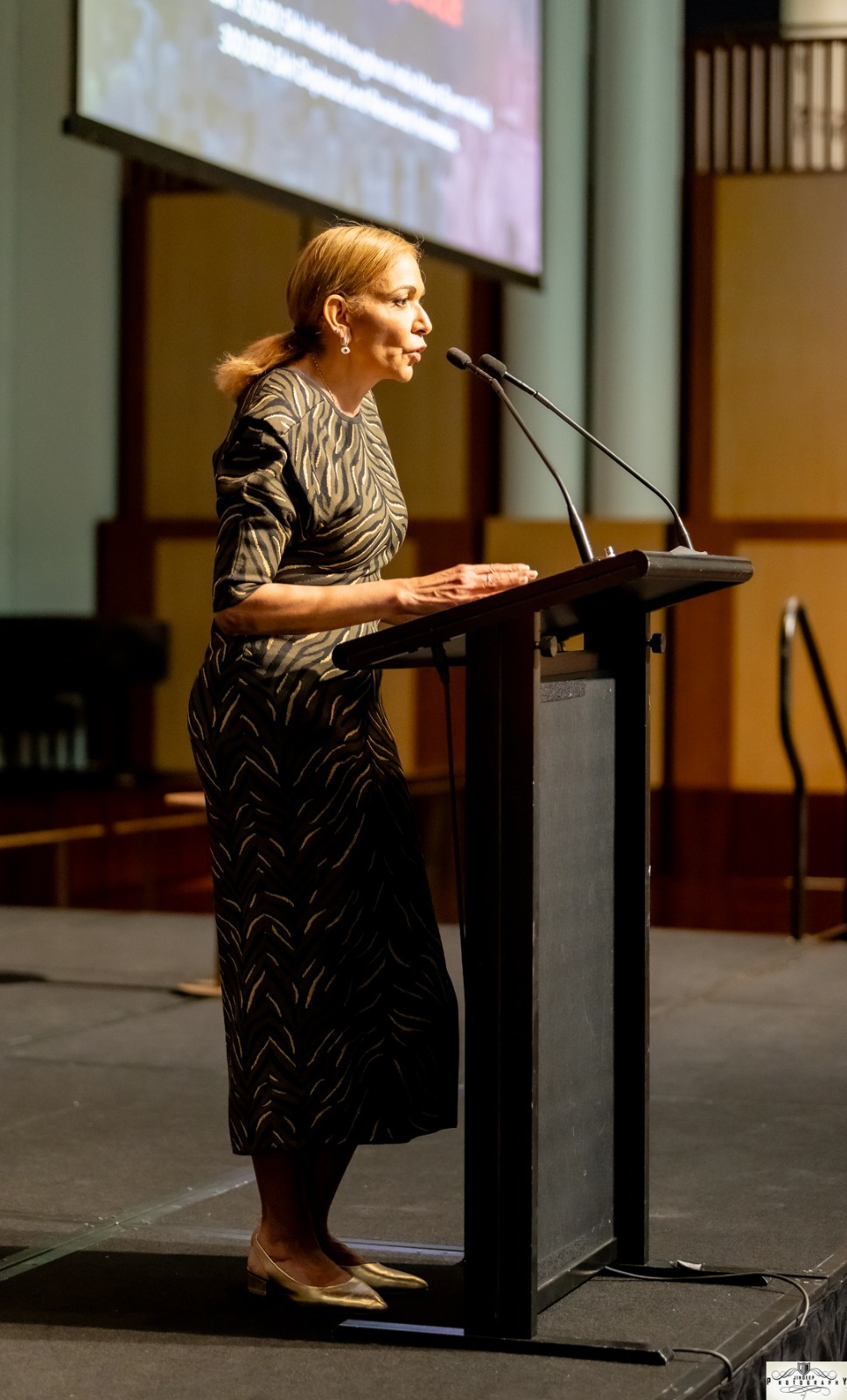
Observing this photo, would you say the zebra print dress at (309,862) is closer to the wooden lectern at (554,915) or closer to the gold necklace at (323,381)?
the gold necklace at (323,381)

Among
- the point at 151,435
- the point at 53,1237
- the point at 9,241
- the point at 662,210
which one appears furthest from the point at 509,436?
the point at 53,1237

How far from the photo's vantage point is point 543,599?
1909 mm

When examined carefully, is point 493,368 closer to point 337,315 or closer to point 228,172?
point 337,315

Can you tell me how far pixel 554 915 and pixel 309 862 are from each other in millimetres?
265

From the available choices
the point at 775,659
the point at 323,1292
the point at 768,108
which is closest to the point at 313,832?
the point at 323,1292

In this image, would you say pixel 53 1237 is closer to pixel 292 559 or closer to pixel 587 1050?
pixel 587 1050

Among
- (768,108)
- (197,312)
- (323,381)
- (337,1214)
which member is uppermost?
(768,108)

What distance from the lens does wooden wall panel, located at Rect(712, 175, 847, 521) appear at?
7742 mm

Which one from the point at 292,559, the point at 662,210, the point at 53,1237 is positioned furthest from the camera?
the point at 662,210

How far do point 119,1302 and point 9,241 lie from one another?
6.79 metres

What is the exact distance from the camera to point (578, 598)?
6.44 feet

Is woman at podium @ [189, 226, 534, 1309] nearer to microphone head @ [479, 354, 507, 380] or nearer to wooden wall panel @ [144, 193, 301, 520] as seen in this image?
microphone head @ [479, 354, 507, 380]

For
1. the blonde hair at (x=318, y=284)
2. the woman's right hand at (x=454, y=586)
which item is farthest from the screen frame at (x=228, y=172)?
the woman's right hand at (x=454, y=586)

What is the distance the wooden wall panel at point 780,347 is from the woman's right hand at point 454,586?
602cm
